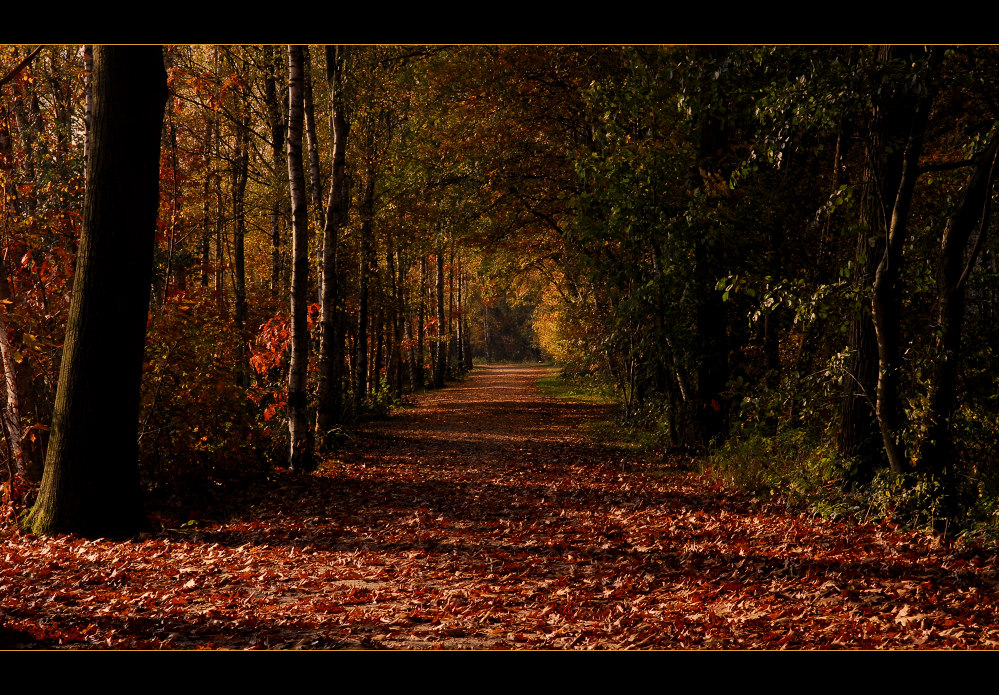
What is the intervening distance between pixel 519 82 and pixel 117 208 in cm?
1207

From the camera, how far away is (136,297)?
750 centimetres

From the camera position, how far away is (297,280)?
11398 millimetres

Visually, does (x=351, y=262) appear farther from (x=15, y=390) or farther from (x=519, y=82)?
(x=15, y=390)

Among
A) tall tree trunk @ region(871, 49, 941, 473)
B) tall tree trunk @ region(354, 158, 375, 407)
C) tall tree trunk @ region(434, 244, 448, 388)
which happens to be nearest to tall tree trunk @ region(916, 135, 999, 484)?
tall tree trunk @ region(871, 49, 941, 473)

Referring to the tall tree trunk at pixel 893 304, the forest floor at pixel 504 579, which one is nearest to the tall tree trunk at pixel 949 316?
the tall tree trunk at pixel 893 304

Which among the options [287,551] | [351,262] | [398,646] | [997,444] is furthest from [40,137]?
[997,444]

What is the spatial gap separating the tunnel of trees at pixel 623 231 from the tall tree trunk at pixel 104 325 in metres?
0.10

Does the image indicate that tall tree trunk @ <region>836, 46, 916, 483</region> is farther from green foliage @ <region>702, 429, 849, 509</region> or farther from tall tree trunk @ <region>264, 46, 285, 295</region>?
tall tree trunk @ <region>264, 46, 285, 295</region>

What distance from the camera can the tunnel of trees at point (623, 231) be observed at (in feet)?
23.9

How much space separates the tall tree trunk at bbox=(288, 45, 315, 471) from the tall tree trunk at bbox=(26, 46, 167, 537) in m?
3.55

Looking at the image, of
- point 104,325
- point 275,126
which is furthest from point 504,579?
point 275,126

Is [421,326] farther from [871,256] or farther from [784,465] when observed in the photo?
[871,256]

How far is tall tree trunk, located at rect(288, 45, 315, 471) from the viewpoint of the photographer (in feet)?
35.7

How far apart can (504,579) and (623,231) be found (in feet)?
25.0
